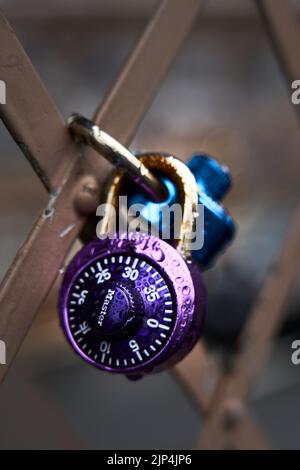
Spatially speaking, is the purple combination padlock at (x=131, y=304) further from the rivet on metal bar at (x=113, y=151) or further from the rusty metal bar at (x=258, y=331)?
the rusty metal bar at (x=258, y=331)

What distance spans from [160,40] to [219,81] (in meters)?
3.05

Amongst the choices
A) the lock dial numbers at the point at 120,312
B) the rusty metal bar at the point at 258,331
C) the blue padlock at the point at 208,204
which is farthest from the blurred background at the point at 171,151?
the lock dial numbers at the point at 120,312

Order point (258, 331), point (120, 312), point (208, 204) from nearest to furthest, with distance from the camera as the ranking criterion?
point (120, 312) < point (208, 204) < point (258, 331)

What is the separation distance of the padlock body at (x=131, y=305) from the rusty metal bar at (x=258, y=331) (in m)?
0.30

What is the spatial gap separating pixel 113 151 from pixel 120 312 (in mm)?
127

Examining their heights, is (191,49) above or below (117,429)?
above

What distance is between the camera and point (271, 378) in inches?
112

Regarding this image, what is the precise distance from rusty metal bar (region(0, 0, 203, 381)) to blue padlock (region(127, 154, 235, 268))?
0.06m

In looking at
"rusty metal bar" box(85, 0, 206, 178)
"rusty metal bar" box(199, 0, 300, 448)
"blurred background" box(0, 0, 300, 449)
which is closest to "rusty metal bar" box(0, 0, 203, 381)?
"rusty metal bar" box(85, 0, 206, 178)

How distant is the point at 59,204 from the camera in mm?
539

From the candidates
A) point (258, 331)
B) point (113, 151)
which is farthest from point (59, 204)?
point (258, 331)

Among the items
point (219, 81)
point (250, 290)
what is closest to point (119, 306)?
point (250, 290)

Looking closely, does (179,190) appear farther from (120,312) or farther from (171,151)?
(171,151)
